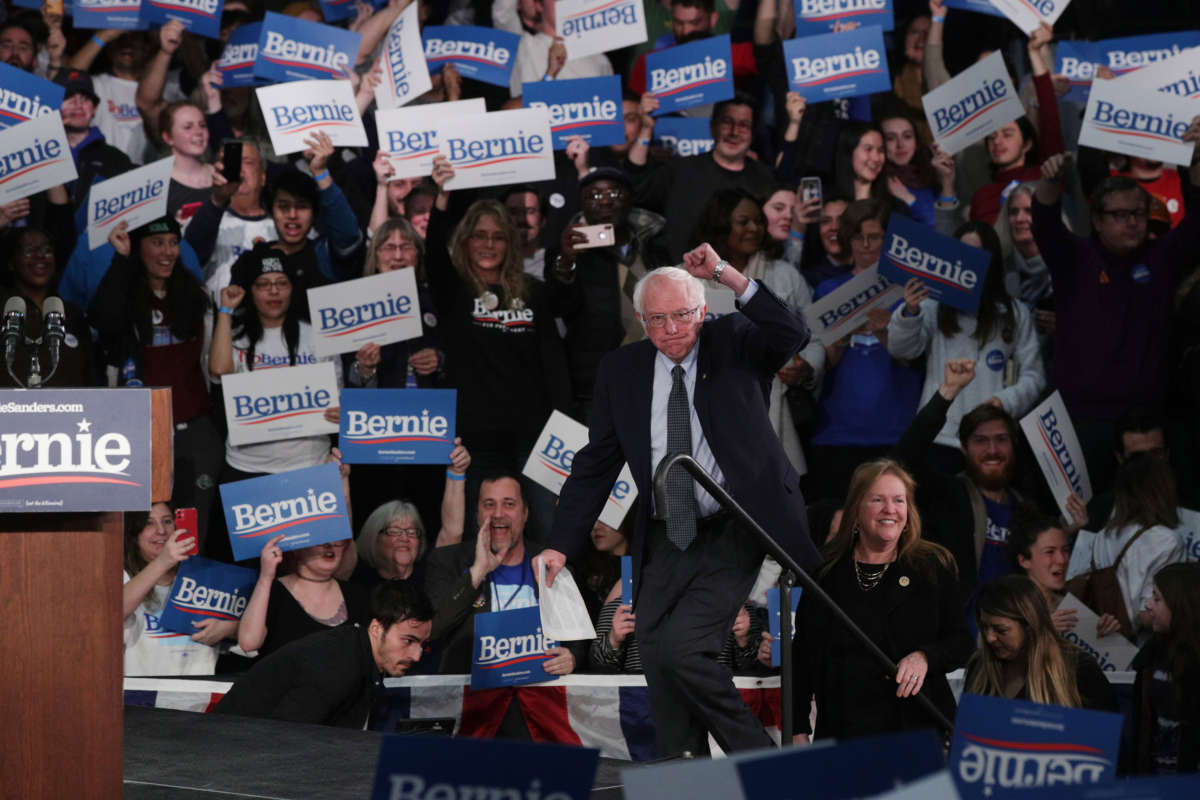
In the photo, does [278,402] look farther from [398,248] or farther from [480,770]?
[480,770]

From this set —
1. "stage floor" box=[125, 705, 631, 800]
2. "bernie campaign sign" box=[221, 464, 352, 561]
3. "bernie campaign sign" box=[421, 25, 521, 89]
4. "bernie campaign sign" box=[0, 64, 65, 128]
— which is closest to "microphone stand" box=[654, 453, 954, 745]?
"stage floor" box=[125, 705, 631, 800]

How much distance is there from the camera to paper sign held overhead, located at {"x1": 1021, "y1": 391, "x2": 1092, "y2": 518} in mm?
6762

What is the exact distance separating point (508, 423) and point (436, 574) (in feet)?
2.66

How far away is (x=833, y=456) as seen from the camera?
23.4ft

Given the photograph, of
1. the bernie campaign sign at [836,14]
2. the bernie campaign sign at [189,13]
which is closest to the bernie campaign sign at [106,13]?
the bernie campaign sign at [189,13]

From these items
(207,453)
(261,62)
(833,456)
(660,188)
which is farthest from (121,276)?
(833,456)

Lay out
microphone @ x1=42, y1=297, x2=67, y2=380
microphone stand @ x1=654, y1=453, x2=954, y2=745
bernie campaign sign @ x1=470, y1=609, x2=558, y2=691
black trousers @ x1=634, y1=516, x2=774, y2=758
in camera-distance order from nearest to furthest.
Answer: microphone stand @ x1=654, y1=453, x2=954, y2=745, black trousers @ x1=634, y1=516, x2=774, y2=758, microphone @ x1=42, y1=297, x2=67, y2=380, bernie campaign sign @ x1=470, y1=609, x2=558, y2=691

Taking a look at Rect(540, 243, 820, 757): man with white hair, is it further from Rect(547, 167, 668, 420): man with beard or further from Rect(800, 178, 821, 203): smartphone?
Rect(800, 178, 821, 203): smartphone

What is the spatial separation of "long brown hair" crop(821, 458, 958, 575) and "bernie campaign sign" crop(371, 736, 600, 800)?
3077 millimetres

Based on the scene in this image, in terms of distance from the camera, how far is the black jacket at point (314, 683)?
5.54 metres

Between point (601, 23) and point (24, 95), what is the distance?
2796 millimetres

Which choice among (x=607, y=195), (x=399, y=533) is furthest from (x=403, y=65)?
(x=399, y=533)

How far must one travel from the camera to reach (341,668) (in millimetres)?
5691

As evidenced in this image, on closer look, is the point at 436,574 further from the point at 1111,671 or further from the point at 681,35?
the point at 681,35
